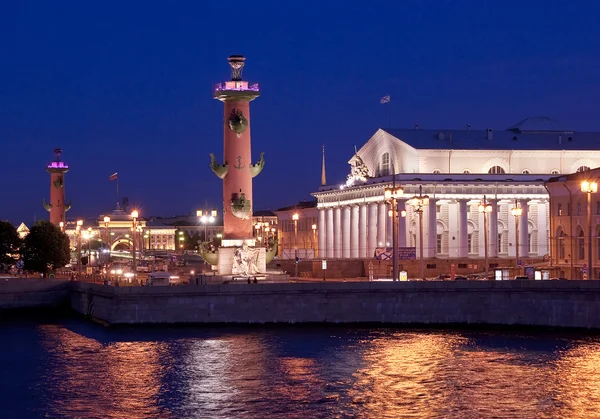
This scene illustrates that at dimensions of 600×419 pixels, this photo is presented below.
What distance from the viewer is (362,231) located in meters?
105

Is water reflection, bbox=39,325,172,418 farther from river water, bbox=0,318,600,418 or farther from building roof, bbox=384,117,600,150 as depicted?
building roof, bbox=384,117,600,150

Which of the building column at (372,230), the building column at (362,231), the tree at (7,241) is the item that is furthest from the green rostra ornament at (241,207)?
the tree at (7,241)

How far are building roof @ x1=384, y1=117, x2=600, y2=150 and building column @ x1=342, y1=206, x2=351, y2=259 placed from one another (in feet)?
28.7

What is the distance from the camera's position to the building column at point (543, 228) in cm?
9994

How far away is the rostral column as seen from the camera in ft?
238

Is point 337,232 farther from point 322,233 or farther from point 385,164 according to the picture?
point 385,164

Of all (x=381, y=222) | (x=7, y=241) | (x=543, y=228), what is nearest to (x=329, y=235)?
(x=381, y=222)

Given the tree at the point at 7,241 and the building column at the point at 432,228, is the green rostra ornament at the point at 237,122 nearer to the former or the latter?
the building column at the point at 432,228

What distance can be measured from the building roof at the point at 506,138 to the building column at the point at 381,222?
21.8ft

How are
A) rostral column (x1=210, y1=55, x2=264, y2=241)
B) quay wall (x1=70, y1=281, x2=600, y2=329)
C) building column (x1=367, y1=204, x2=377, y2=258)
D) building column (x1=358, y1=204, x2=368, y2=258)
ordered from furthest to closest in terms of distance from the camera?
building column (x1=358, y1=204, x2=368, y2=258)
building column (x1=367, y1=204, x2=377, y2=258)
rostral column (x1=210, y1=55, x2=264, y2=241)
quay wall (x1=70, y1=281, x2=600, y2=329)

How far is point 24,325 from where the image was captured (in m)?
71.1

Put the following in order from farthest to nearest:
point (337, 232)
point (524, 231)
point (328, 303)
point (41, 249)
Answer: point (337, 232), point (41, 249), point (524, 231), point (328, 303)

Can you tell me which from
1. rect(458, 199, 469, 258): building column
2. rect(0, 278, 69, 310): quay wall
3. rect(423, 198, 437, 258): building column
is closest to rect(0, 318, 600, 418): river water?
rect(0, 278, 69, 310): quay wall

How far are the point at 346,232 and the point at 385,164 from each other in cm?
751
